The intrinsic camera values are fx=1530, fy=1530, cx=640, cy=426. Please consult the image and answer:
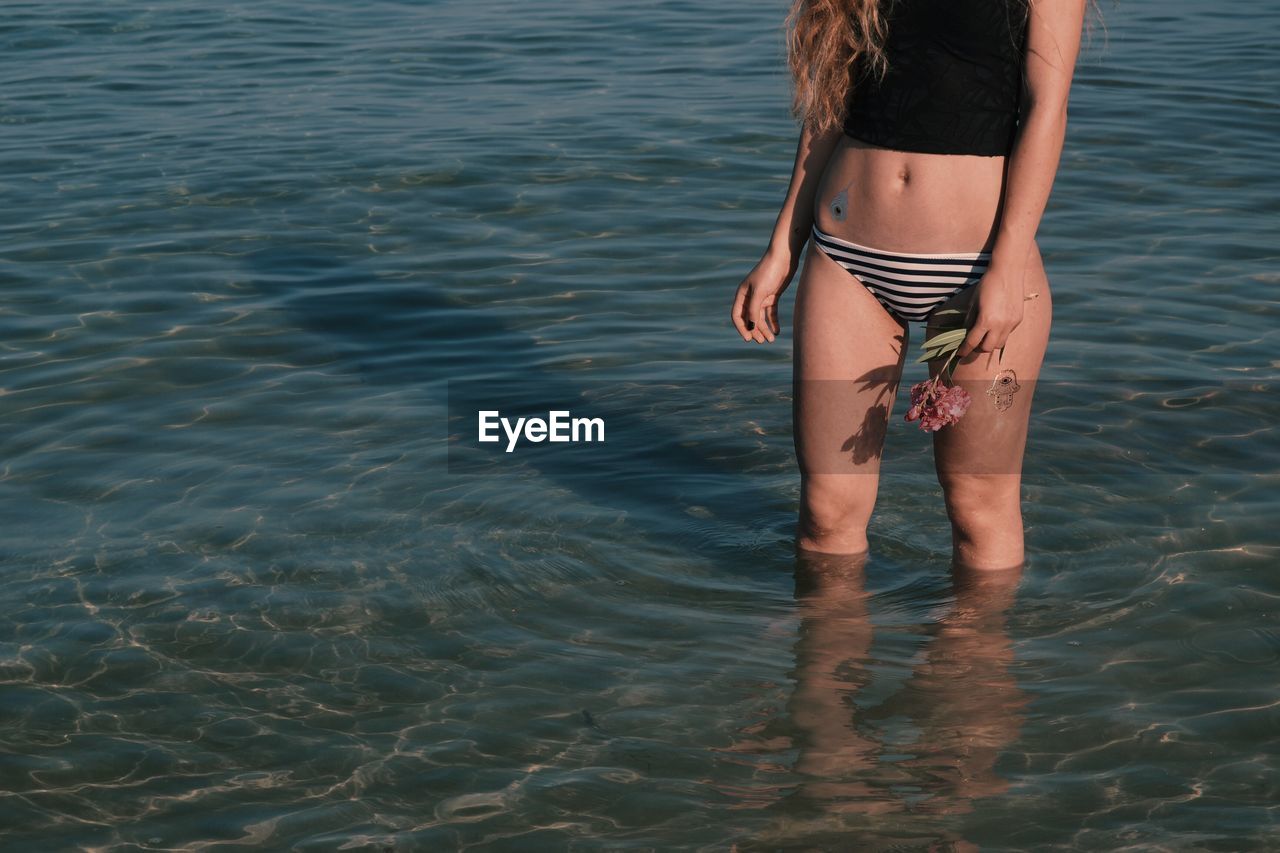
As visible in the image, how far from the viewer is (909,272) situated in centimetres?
416

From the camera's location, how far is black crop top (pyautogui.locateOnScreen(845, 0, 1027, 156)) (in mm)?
3936

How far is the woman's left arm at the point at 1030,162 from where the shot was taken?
12.6ft

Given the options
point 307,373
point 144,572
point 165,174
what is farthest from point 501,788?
→ point 165,174

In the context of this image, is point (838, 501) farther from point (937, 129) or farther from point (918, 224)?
point (937, 129)

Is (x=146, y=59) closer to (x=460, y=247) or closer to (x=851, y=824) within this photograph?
(x=460, y=247)

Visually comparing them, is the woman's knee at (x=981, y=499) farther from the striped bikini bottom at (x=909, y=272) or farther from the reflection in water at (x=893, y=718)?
the striped bikini bottom at (x=909, y=272)

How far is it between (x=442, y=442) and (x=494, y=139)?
210 inches

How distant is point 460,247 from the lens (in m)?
9.18

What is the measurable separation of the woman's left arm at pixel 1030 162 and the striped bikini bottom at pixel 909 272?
112 millimetres

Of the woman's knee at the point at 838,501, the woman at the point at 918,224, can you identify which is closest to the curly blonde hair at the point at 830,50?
the woman at the point at 918,224

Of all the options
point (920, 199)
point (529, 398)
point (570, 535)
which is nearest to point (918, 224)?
point (920, 199)

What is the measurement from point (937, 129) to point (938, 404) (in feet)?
2.41

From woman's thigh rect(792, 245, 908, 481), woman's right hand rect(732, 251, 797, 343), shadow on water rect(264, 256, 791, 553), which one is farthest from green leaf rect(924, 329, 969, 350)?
shadow on water rect(264, 256, 791, 553)

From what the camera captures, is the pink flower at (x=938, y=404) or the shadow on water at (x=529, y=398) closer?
the pink flower at (x=938, y=404)
